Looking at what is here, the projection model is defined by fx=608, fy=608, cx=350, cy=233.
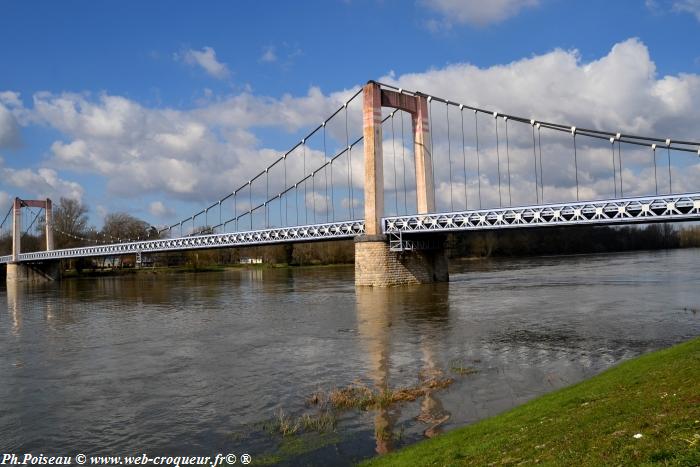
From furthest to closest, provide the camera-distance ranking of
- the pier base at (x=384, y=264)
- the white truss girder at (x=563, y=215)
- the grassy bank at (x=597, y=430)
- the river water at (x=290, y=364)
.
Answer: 1. the pier base at (x=384, y=264)
2. the white truss girder at (x=563, y=215)
3. the river water at (x=290, y=364)
4. the grassy bank at (x=597, y=430)

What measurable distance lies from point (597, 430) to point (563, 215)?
3676cm

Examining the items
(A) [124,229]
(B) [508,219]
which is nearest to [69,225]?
(A) [124,229]

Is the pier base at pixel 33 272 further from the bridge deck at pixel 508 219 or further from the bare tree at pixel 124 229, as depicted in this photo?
the bridge deck at pixel 508 219

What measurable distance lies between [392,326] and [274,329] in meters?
4.76

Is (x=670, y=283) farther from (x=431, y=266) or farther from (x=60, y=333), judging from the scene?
(x=60, y=333)

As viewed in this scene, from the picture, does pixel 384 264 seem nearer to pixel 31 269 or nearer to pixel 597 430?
pixel 597 430

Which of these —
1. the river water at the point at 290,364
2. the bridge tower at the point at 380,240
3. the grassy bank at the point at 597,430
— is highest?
the bridge tower at the point at 380,240

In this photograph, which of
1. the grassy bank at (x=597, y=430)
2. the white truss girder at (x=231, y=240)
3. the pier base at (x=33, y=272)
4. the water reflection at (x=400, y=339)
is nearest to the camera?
the grassy bank at (x=597, y=430)

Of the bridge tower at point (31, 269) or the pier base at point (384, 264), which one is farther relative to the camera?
the bridge tower at point (31, 269)

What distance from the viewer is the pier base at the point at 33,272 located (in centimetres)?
9200

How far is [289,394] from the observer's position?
13.2 meters

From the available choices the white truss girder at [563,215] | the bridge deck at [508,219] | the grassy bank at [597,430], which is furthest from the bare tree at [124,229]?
the grassy bank at [597,430]

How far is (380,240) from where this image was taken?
46.9 metres

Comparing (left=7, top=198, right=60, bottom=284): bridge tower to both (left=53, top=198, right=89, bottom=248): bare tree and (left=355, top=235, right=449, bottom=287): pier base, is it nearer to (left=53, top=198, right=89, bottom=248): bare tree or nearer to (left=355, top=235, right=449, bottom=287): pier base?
(left=53, top=198, right=89, bottom=248): bare tree
